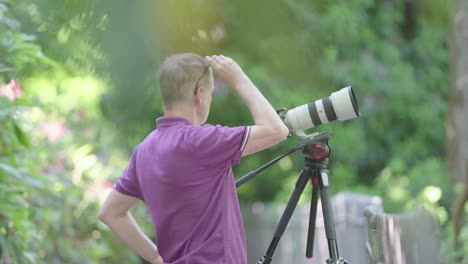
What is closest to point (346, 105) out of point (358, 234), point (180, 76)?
point (180, 76)

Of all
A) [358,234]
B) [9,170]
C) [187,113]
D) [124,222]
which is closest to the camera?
[187,113]

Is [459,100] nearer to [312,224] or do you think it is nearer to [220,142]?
[312,224]

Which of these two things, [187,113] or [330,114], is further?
[330,114]

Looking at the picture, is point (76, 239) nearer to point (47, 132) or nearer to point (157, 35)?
point (47, 132)

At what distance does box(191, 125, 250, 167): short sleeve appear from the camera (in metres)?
2.12

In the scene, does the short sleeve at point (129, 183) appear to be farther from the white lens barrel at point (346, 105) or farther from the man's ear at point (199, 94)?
the white lens barrel at point (346, 105)

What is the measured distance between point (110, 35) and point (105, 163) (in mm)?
5347

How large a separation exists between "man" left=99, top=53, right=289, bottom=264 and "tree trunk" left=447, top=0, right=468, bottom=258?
5290mm

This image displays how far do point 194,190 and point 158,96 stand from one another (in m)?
0.79

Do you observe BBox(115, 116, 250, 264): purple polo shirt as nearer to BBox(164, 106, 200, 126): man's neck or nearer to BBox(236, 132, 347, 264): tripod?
BBox(164, 106, 200, 126): man's neck

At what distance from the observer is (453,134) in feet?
24.6

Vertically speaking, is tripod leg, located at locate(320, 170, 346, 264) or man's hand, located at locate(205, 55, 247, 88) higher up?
man's hand, located at locate(205, 55, 247, 88)

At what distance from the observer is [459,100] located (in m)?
7.42

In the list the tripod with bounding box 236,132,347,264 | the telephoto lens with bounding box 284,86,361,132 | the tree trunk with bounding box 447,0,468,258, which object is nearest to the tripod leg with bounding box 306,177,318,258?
the tripod with bounding box 236,132,347,264
